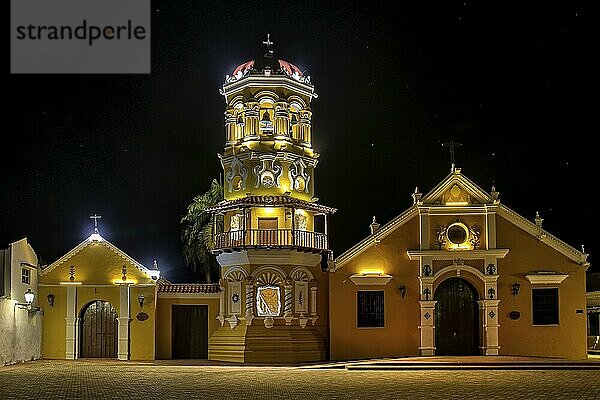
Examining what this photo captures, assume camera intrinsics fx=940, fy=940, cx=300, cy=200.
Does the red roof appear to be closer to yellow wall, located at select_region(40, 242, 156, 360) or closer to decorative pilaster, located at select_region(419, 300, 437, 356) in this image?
yellow wall, located at select_region(40, 242, 156, 360)

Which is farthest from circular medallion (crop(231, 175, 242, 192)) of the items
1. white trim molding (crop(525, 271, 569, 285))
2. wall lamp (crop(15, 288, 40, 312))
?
white trim molding (crop(525, 271, 569, 285))

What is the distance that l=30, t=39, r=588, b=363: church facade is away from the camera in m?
34.4

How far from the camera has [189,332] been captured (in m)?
35.9

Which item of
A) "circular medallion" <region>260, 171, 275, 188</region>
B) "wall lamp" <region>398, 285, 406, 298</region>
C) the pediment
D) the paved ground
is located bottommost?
the paved ground

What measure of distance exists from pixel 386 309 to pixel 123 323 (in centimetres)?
987

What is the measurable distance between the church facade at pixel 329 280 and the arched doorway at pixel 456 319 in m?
0.04

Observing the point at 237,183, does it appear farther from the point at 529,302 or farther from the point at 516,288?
the point at 529,302

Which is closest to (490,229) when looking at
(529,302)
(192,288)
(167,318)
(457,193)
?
(457,193)

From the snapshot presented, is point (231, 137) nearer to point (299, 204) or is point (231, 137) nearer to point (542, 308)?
point (299, 204)

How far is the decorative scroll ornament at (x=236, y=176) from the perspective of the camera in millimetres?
34875

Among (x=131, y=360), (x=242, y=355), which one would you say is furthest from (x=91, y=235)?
(x=242, y=355)

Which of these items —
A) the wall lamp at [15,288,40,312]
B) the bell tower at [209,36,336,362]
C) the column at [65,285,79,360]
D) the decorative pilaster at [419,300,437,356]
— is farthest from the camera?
the column at [65,285,79,360]

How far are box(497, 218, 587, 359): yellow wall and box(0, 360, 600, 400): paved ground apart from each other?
534 cm

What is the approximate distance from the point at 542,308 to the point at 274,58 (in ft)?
45.1
